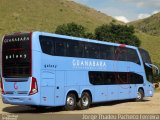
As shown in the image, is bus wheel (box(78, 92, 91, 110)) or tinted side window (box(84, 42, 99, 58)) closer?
bus wheel (box(78, 92, 91, 110))

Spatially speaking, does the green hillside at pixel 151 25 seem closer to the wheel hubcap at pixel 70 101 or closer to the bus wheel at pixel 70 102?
the bus wheel at pixel 70 102

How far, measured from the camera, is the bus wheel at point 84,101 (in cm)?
2378

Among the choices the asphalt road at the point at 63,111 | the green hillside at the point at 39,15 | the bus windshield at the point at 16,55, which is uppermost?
the green hillside at the point at 39,15

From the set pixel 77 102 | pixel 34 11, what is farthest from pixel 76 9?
pixel 77 102

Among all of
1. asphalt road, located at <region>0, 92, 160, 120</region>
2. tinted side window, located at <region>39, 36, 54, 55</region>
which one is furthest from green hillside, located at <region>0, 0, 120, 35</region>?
tinted side window, located at <region>39, 36, 54, 55</region>

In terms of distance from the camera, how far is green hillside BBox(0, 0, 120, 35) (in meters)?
73.8

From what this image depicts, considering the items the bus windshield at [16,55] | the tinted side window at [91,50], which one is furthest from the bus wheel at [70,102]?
the bus windshield at [16,55]

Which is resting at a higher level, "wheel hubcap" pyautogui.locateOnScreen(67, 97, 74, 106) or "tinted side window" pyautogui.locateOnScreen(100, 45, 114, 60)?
"tinted side window" pyautogui.locateOnScreen(100, 45, 114, 60)

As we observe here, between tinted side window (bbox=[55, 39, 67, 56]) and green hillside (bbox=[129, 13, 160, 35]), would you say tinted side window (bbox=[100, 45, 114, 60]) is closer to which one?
tinted side window (bbox=[55, 39, 67, 56])

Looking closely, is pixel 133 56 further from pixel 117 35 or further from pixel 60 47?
pixel 117 35

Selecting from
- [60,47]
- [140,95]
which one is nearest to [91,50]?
[60,47]

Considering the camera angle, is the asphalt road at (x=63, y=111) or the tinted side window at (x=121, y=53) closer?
the asphalt road at (x=63, y=111)

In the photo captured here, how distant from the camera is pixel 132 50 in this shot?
29.6 metres

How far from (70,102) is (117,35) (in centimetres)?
4223
